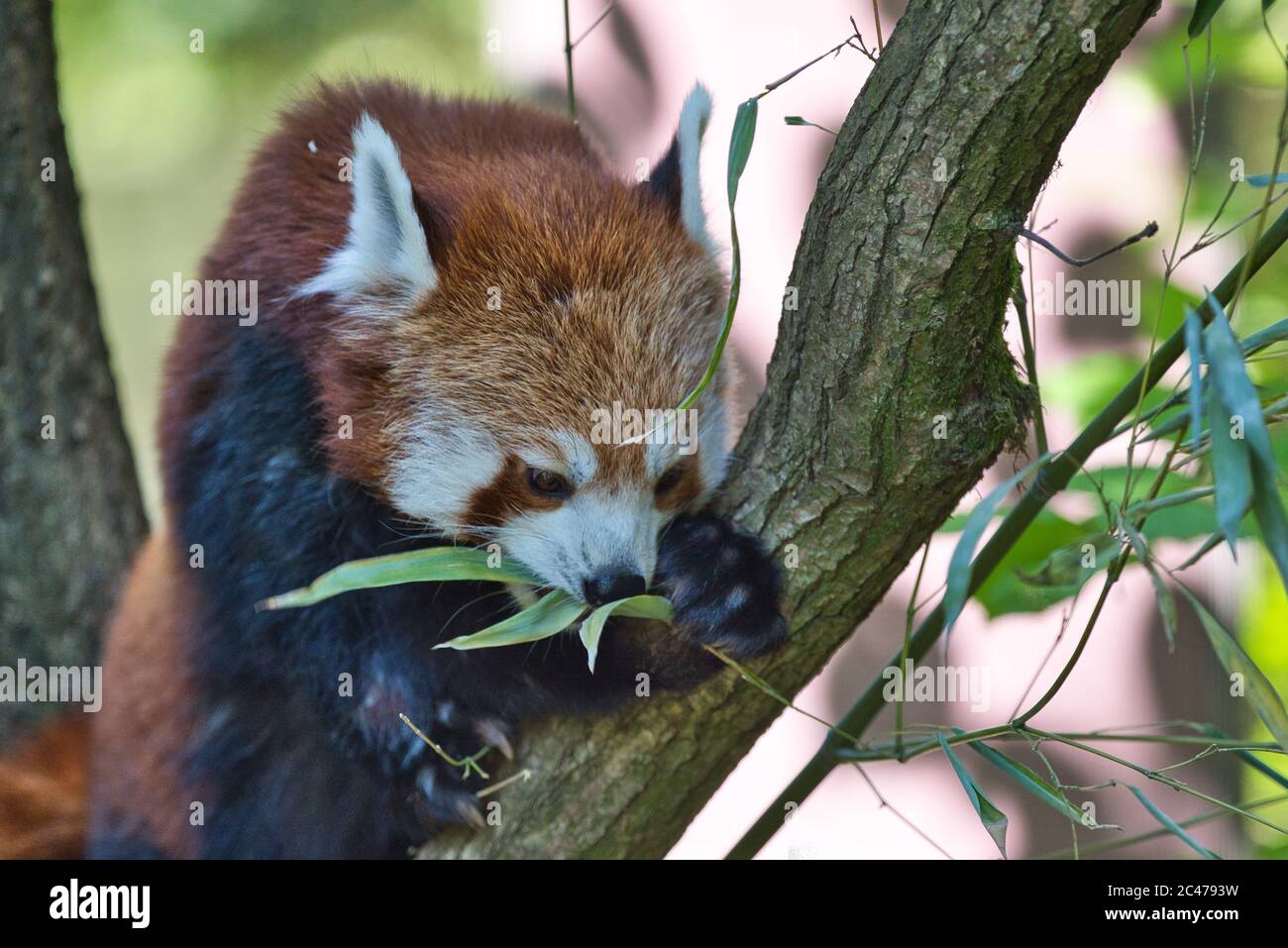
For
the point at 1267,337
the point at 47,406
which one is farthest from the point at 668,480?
the point at 47,406

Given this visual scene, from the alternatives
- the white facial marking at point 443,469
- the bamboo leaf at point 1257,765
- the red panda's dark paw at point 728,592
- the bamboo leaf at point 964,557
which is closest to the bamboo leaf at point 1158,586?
the bamboo leaf at point 964,557

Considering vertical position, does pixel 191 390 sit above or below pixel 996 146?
below

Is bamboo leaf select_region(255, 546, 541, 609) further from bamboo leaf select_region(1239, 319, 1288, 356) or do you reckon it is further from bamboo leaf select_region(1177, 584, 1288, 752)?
bamboo leaf select_region(1239, 319, 1288, 356)

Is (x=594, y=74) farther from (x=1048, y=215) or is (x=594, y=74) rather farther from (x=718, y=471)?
(x=718, y=471)

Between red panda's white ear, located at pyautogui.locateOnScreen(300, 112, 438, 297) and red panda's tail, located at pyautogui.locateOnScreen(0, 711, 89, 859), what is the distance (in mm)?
2133

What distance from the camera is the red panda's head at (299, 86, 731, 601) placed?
2.58 metres

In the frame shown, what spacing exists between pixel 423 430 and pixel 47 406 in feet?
5.57

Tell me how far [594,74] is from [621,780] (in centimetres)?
281

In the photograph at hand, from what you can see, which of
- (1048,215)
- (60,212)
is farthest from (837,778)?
(60,212)

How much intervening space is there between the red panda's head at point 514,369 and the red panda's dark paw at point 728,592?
20 centimetres

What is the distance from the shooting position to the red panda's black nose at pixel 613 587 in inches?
95.6

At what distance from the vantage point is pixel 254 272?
279 centimetres

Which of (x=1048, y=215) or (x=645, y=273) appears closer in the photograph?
(x=645, y=273)

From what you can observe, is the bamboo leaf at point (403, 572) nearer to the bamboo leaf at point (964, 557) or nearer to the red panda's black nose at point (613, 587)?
the red panda's black nose at point (613, 587)
